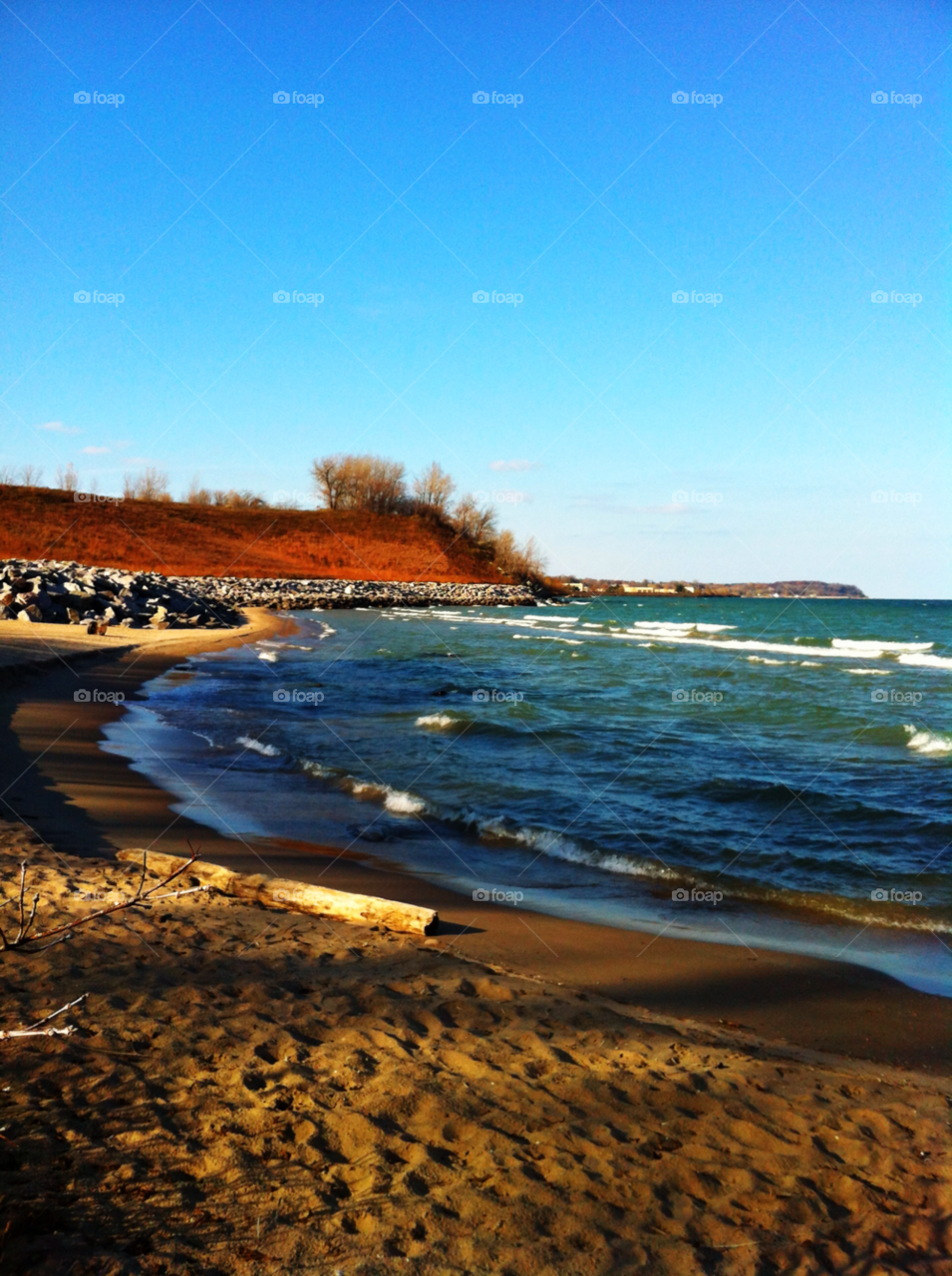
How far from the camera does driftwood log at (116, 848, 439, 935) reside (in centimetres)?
570

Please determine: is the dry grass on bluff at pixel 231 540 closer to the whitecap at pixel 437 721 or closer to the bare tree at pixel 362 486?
the bare tree at pixel 362 486

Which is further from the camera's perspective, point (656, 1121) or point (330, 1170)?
point (656, 1121)

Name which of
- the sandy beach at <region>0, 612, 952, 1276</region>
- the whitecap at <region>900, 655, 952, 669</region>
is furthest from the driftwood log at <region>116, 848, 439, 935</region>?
the whitecap at <region>900, 655, 952, 669</region>

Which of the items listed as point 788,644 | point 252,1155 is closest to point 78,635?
point 252,1155

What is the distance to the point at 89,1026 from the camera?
12.2 feet

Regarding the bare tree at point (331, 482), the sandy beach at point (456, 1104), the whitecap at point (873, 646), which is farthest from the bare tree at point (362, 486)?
the sandy beach at point (456, 1104)

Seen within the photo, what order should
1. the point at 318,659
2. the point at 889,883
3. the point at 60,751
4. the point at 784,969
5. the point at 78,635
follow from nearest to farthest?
the point at 784,969 → the point at 889,883 → the point at 60,751 → the point at 78,635 → the point at 318,659

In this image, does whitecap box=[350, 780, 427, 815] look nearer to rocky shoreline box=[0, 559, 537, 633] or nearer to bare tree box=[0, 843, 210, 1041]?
bare tree box=[0, 843, 210, 1041]

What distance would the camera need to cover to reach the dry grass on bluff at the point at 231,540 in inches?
2295

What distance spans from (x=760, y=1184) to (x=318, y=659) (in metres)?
22.0

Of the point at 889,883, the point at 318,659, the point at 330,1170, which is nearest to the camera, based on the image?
the point at 330,1170

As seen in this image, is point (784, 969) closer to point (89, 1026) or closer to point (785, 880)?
point (785, 880)

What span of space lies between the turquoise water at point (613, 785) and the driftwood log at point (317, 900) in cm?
143

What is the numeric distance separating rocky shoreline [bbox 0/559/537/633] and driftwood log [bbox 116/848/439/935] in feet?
62.6
